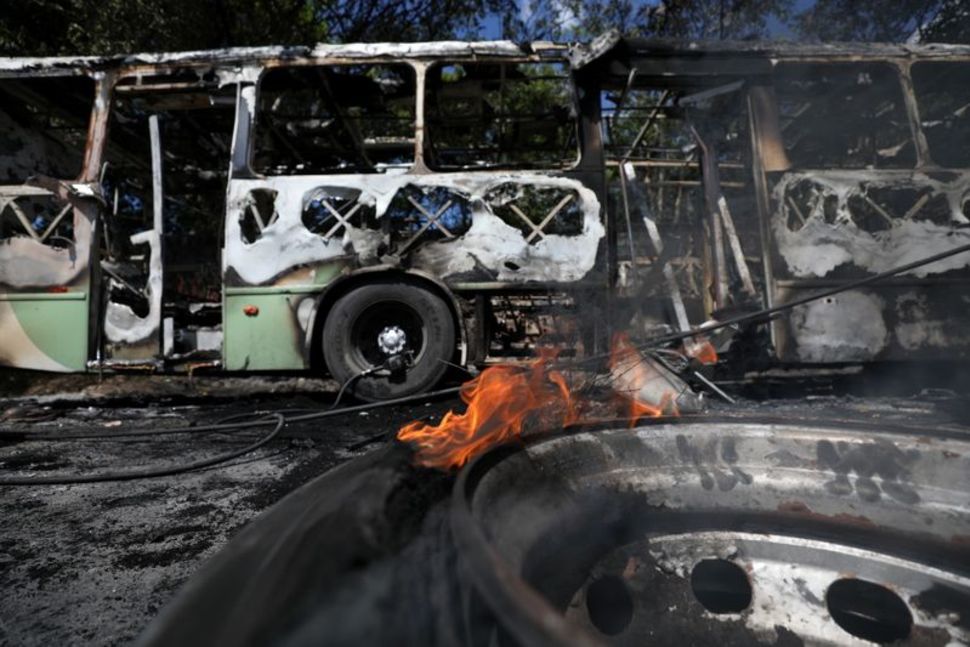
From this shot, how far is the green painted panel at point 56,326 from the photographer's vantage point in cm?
412

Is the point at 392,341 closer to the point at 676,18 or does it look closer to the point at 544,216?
the point at 544,216

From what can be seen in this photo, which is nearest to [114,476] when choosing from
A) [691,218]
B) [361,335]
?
[361,335]

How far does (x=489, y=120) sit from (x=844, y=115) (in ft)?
11.6

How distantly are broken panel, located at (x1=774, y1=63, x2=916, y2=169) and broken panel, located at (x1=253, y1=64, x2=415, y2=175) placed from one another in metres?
3.23

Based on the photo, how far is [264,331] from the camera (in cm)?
405

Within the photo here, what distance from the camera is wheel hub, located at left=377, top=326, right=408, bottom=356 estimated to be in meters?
4.11

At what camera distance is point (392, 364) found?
3971 mm

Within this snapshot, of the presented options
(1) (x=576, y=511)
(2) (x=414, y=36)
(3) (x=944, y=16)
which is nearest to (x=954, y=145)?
(1) (x=576, y=511)

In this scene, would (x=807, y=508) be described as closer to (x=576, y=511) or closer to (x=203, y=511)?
(x=576, y=511)

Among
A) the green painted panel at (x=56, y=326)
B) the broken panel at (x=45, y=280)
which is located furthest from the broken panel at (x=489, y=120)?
the green painted panel at (x=56, y=326)

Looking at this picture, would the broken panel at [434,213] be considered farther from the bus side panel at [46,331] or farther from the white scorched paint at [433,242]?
the bus side panel at [46,331]

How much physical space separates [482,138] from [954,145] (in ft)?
16.0

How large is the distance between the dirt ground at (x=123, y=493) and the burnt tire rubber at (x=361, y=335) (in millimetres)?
216

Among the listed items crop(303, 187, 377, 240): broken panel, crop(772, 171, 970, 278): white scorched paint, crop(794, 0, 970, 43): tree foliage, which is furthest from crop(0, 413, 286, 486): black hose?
crop(794, 0, 970, 43): tree foliage
